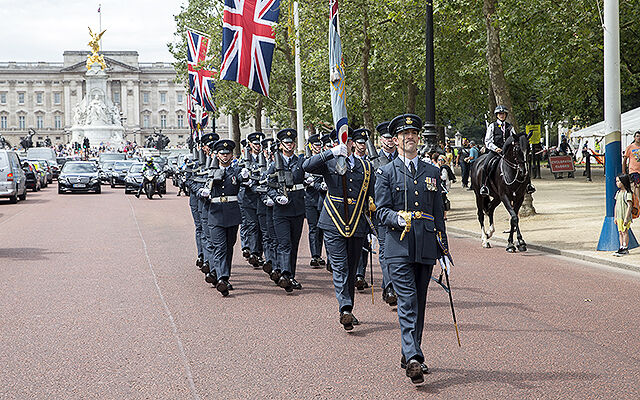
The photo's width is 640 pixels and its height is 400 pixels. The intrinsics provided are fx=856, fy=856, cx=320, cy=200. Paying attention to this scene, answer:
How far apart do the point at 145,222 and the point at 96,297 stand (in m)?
12.6

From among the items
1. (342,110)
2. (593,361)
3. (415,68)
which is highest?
(415,68)

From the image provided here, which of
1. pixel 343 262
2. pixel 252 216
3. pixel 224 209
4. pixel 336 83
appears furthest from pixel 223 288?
pixel 252 216

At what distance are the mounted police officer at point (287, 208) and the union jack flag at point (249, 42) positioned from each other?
7.78m

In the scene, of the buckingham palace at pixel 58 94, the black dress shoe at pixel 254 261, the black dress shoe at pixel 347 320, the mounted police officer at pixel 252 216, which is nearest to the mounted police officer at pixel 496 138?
the mounted police officer at pixel 252 216

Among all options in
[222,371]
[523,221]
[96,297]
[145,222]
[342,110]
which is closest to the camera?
[222,371]

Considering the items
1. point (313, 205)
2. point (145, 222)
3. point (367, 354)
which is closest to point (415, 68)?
point (145, 222)

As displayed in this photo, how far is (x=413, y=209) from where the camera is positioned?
688 centimetres

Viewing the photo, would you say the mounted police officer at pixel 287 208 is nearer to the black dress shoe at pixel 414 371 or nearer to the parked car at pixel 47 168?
the black dress shoe at pixel 414 371

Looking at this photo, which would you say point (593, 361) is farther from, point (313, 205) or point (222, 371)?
point (313, 205)

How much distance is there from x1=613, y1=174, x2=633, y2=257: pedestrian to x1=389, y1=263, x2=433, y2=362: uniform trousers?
761cm

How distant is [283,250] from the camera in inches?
438

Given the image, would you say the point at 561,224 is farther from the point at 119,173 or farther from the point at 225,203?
the point at 119,173

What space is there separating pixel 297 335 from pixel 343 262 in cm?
92

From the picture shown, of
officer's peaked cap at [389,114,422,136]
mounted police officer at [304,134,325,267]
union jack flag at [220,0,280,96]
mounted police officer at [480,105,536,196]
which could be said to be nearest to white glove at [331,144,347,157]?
officer's peaked cap at [389,114,422,136]
